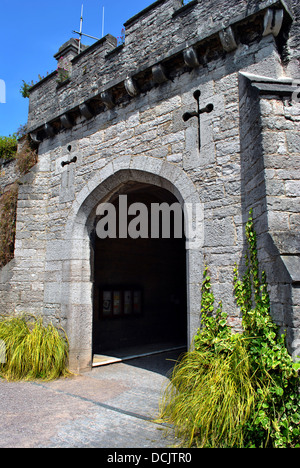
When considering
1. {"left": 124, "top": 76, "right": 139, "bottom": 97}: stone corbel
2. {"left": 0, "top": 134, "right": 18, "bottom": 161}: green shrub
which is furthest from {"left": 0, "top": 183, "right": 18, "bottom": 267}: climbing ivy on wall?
{"left": 124, "top": 76, "right": 139, "bottom": 97}: stone corbel

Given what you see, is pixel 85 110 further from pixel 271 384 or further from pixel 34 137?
pixel 271 384

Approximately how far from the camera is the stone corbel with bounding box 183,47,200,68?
4.24 metres

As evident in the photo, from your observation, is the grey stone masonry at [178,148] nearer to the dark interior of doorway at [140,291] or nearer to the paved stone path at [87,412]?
the paved stone path at [87,412]

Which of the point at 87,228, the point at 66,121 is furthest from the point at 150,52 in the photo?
the point at 87,228

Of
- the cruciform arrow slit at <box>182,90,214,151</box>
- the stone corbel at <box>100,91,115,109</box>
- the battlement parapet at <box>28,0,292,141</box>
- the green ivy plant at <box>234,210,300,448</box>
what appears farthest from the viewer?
the stone corbel at <box>100,91,115,109</box>

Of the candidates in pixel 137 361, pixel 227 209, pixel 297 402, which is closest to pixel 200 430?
pixel 297 402

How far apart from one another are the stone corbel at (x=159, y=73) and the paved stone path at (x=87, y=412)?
3582 mm

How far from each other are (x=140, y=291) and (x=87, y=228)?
9.21ft

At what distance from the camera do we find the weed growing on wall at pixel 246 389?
2.63 m

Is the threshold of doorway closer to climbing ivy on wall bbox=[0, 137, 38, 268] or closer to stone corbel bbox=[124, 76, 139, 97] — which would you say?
climbing ivy on wall bbox=[0, 137, 38, 268]

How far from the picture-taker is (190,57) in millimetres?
4277

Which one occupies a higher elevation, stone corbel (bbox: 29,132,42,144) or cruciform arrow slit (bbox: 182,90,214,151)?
stone corbel (bbox: 29,132,42,144)

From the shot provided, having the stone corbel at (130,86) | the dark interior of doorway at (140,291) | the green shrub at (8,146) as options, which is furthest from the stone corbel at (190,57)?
the green shrub at (8,146)
